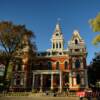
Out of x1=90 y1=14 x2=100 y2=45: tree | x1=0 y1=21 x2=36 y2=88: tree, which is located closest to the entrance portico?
x1=0 y1=21 x2=36 y2=88: tree

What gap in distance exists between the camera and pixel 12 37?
36625 mm

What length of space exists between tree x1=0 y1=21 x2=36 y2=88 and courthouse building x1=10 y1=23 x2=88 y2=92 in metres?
3.54

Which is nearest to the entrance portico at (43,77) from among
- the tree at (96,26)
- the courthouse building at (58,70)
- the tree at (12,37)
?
the courthouse building at (58,70)

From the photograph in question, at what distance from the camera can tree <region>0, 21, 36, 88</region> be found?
119ft

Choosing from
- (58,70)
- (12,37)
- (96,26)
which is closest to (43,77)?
(58,70)

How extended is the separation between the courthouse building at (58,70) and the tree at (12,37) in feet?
11.6

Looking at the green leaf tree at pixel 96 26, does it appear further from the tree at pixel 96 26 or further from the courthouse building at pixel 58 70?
the courthouse building at pixel 58 70

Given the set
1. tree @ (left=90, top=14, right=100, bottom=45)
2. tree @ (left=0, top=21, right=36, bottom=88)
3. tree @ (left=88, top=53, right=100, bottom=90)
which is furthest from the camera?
tree @ (left=88, top=53, right=100, bottom=90)

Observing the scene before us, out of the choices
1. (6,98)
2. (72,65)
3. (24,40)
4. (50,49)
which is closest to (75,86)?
(72,65)

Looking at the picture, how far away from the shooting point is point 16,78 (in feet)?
140

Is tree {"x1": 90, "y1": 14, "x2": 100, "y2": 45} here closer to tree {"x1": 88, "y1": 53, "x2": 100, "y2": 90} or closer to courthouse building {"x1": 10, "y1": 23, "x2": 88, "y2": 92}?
courthouse building {"x1": 10, "y1": 23, "x2": 88, "y2": 92}

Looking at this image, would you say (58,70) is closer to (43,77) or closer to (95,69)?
(43,77)

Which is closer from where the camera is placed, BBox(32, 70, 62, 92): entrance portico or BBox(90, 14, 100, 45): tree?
BBox(90, 14, 100, 45): tree

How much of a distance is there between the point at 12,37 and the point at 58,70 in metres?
11.7
